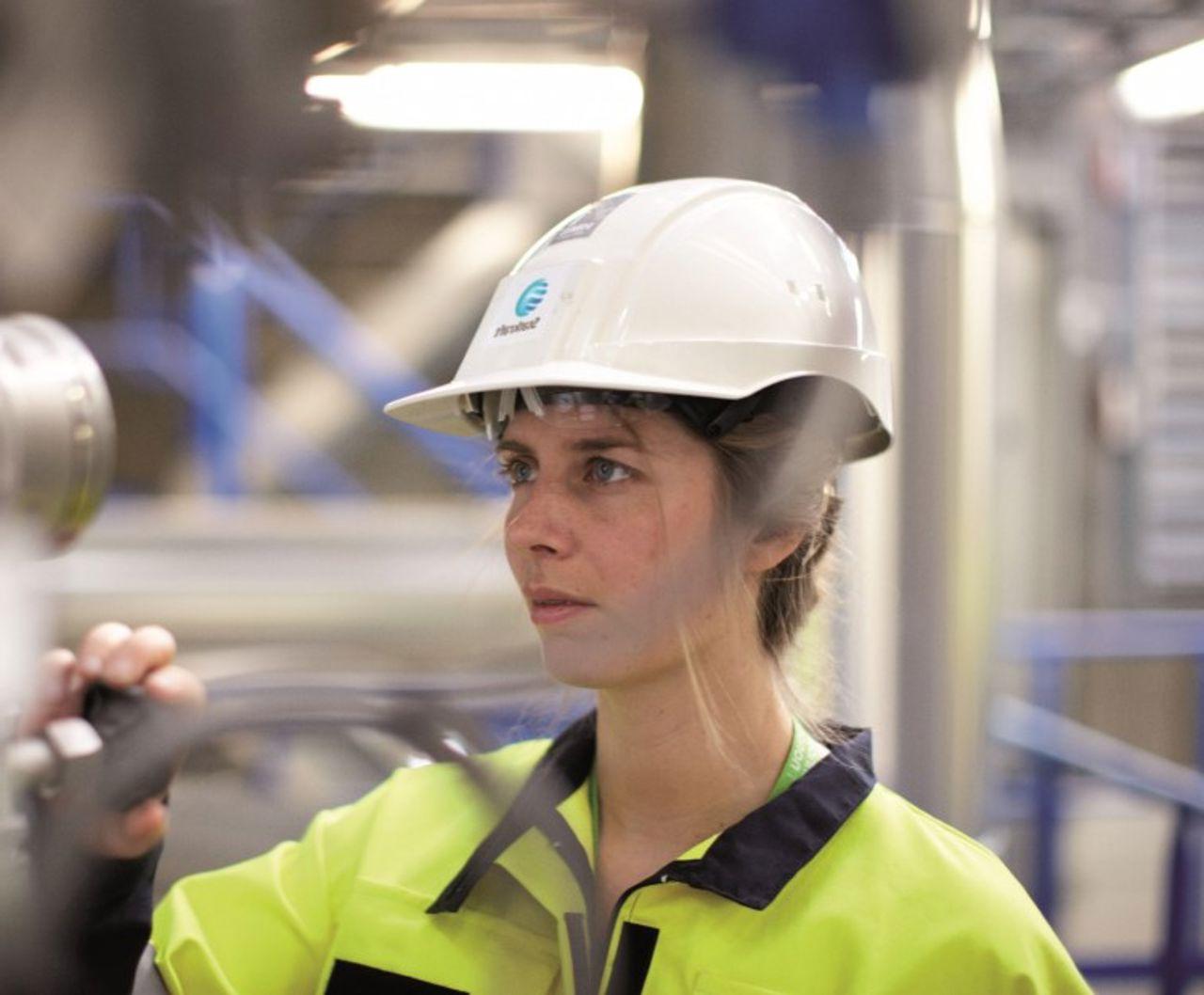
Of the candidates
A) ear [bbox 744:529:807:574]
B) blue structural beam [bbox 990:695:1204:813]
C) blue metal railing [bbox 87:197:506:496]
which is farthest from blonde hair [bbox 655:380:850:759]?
blue structural beam [bbox 990:695:1204:813]

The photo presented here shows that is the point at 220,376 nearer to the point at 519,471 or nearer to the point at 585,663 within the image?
the point at 519,471

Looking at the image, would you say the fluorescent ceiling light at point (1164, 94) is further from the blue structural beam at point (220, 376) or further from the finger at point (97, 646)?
the finger at point (97, 646)

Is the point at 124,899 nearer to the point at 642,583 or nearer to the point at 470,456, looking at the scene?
the point at 642,583

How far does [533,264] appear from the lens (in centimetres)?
104

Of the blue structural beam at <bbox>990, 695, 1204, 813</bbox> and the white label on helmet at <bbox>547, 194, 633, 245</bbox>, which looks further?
the blue structural beam at <bbox>990, 695, 1204, 813</bbox>

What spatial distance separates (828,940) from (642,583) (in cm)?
25

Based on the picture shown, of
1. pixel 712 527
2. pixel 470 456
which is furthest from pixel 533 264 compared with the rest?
pixel 470 456

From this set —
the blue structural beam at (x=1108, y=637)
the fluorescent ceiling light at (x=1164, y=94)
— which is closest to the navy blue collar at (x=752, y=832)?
the blue structural beam at (x=1108, y=637)

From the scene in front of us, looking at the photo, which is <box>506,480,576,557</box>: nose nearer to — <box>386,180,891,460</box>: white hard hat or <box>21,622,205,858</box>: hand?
<box>386,180,891,460</box>: white hard hat

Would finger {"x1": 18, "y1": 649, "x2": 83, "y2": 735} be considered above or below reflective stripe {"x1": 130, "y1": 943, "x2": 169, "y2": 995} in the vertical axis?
above

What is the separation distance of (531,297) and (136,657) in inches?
13.2

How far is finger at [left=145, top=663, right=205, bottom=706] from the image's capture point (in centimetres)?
87

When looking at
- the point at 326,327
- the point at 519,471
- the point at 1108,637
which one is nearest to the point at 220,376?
the point at 326,327

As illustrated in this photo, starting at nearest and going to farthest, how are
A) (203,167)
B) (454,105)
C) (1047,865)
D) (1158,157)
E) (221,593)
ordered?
(203,167)
(454,105)
(221,593)
(1047,865)
(1158,157)
